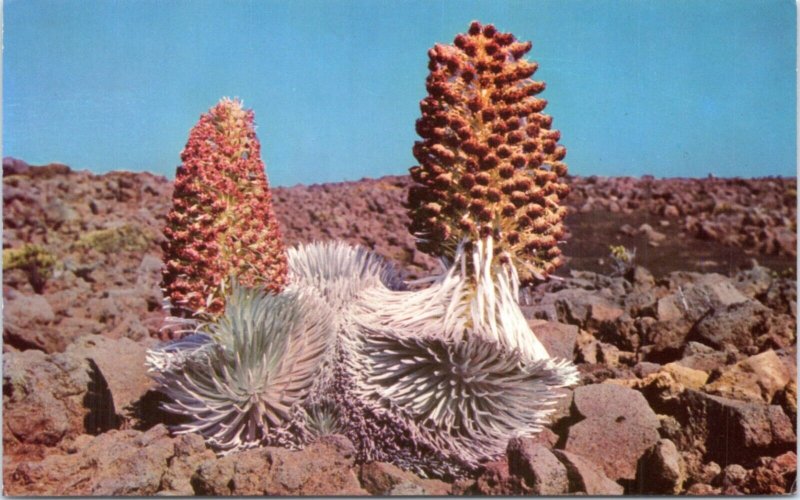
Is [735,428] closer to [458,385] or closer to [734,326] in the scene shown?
[734,326]

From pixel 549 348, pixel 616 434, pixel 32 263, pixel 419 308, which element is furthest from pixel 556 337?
pixel 32 263

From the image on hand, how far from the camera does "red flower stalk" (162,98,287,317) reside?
225 cm

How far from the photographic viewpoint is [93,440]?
255 centimetres

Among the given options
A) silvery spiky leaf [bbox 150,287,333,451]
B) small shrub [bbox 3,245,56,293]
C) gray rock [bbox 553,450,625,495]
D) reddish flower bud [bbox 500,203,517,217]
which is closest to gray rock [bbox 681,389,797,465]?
gray rock [bbox 553,450,625,495]

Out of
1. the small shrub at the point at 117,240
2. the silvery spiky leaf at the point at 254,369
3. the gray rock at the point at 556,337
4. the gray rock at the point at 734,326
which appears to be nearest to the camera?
the silvery spiky leaf at the point at 254,369

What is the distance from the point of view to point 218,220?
2.28 m

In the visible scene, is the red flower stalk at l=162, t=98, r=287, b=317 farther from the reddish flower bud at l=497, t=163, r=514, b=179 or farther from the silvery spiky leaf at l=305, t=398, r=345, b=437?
the reddish flower bud at l=497, t=163, r=514, b=179

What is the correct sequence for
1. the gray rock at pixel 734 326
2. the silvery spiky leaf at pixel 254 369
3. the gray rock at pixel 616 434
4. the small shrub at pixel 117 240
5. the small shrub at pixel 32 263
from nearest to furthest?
the silvery spiky leaf at pixel 254 369, the gray rock at pixel 616 434, the gray rock at pixel 734 326, the small shrub at pixel 32 263, the small shrub at pixel 117 240

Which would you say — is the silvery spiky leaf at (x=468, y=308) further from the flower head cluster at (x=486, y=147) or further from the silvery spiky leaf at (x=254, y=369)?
the silvery spiky leaf at (x=254, y=369)

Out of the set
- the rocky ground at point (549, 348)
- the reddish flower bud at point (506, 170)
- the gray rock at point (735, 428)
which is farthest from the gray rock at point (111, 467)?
the gray rock at point (735, 428)

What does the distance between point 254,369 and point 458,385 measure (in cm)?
54

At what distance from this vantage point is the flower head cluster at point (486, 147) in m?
2.13

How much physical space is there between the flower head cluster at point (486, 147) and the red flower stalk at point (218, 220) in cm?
47

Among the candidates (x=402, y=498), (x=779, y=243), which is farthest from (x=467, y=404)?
(x=779, y=243)
